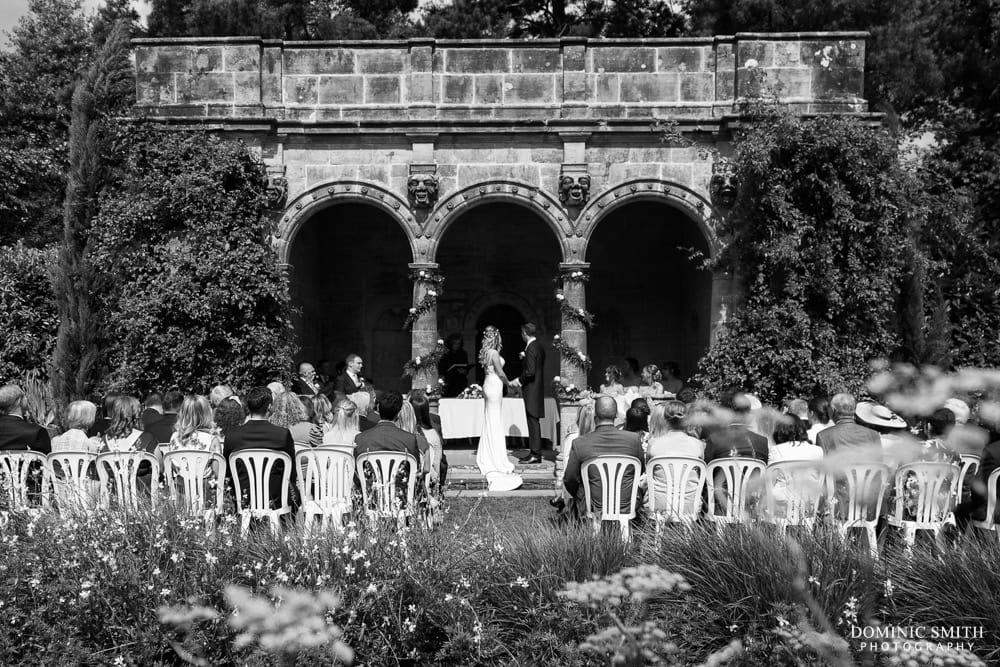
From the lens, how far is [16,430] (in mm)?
5906

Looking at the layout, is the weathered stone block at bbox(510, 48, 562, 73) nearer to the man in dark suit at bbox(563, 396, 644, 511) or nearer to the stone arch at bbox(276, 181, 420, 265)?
the stone arch at bbox(276, 181, 420, 265)

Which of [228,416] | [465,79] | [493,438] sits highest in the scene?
[465,79]

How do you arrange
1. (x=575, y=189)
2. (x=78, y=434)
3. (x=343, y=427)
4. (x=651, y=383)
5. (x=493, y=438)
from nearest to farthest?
(x=78, y=434), (x=343, y=427), (x=493, y=438), (x=651, y=383), (x=575, y=189)

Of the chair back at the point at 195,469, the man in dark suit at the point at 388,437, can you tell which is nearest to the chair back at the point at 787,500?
the man in dark suit at the point at 388,437

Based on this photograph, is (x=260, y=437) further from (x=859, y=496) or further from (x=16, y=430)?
(x=859, y=496)

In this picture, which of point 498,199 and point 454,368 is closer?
point 498,199

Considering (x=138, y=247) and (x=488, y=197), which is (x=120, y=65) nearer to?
(x=138, y=247)

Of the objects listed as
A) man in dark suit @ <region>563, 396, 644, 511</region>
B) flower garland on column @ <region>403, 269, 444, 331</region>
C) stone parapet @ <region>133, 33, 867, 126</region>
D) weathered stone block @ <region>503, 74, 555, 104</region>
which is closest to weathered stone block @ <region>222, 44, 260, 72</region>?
stone parapet @ <region>133, 33, 867, 126</region>

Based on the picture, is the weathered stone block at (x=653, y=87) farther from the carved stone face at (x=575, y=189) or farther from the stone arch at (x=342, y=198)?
the stone arch at (x=342, y=198)

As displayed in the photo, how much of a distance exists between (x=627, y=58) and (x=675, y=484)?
25.6 ft

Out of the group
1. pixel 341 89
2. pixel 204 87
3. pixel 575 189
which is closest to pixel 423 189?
pixel 341 89

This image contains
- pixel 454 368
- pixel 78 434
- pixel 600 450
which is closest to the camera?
pixel 600 450

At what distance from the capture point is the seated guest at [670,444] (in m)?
5.49

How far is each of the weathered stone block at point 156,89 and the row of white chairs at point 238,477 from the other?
7278 mm
